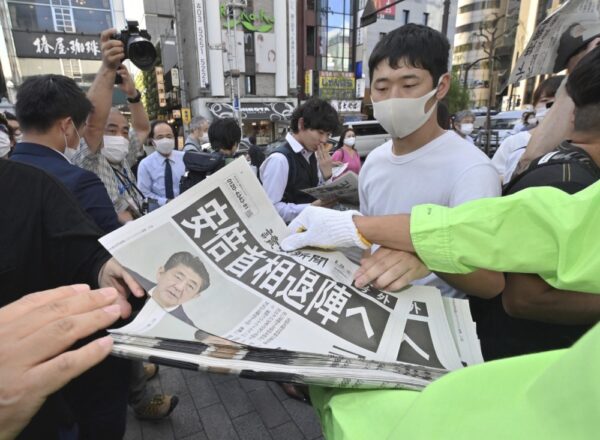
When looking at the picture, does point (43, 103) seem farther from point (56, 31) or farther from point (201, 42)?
point (201, 42)

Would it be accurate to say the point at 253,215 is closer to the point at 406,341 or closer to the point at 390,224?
the point at 390,224

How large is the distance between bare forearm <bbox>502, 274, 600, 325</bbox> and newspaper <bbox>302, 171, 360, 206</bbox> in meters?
1.00

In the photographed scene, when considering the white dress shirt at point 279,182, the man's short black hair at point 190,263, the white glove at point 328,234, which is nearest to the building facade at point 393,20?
the white dress shirt at point 279,182

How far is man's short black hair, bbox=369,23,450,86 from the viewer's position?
1339mm

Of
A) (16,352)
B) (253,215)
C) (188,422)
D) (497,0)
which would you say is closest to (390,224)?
(253,215)

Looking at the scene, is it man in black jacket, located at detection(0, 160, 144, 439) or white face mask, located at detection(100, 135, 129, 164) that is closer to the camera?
man in black jacket, located at detection(0, 160, 144, 439)

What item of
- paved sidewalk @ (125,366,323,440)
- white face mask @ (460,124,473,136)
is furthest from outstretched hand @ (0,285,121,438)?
white face mask @ (460,124,473,136)

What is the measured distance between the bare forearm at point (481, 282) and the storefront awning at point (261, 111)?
20.7 m

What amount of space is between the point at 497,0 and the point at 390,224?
53.3 metres

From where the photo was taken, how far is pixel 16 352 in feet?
1.73

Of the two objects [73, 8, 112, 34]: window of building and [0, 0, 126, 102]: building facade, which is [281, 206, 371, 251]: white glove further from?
[73, 8, 112, 34]: window of building

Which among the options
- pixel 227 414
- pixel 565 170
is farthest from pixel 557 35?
pixel 227 414

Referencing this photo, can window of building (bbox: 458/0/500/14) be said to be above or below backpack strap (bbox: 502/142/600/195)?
above

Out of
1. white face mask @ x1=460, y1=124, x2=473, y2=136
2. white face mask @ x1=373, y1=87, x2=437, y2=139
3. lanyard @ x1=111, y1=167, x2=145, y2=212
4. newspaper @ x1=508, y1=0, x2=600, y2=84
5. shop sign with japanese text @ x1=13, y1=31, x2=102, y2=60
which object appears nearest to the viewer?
white face mask @ x1=373, y1=87, x2=437, y2=139
